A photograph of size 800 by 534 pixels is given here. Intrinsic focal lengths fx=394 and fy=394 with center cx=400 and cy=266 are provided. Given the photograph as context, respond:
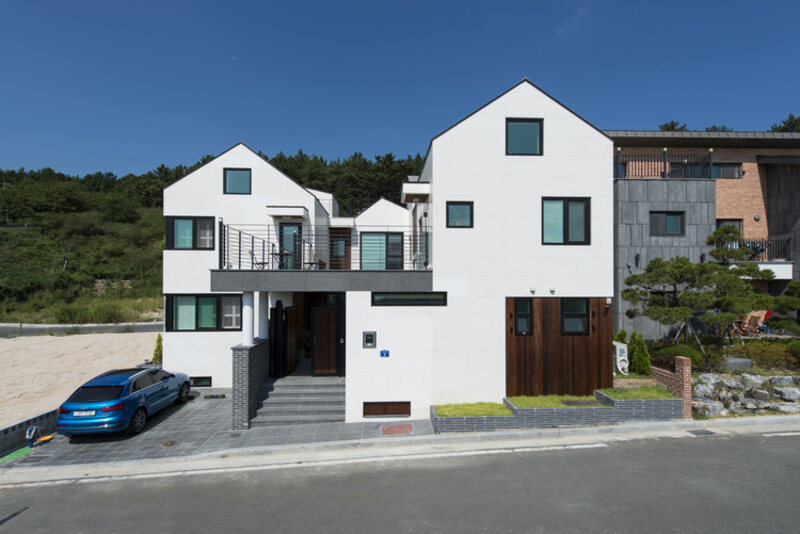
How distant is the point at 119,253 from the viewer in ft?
138

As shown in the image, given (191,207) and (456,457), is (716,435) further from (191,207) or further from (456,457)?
(191,207)

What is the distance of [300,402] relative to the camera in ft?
35.7

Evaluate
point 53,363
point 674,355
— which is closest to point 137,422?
point 53,363

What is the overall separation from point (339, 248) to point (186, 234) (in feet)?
20.7

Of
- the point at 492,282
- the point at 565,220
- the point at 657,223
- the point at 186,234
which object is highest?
the point at 657,223

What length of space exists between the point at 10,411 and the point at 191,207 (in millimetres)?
8618

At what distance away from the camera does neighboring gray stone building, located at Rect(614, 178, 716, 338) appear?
50.7ft

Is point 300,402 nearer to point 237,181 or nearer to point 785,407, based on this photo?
point 237,181

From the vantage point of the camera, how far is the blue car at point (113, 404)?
9219mm

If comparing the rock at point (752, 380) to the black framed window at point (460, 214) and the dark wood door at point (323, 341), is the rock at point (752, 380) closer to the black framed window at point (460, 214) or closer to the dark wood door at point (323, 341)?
the black framed window at point (460, 214)

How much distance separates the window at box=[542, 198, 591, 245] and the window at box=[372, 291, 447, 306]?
11.1 ft

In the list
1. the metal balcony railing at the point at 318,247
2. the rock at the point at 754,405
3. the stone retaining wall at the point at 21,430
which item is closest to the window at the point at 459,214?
the metal balcony railing at the point at 318,247

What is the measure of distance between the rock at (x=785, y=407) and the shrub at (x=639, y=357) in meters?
2.89

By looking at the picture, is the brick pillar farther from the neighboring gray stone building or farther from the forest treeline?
the forest treeline
